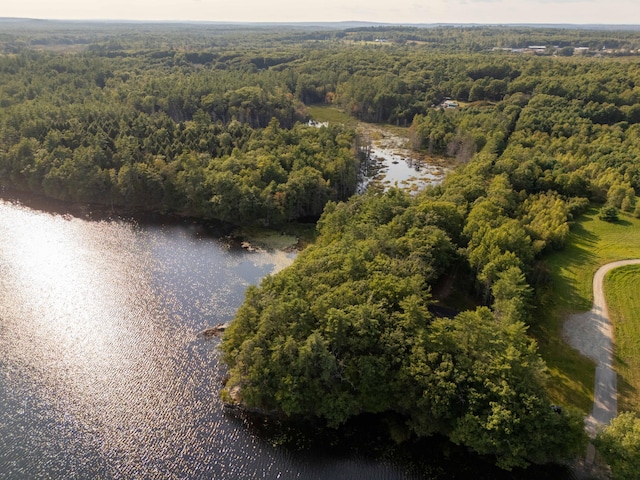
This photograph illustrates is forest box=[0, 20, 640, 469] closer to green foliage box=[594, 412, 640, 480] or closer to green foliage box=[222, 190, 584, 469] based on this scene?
green foliage box=[222, 190, 584, 469]

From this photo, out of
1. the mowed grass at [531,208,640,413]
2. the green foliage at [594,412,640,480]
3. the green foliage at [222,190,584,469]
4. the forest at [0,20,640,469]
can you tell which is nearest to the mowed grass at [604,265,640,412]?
the mowed grass at [531,208,640,413]

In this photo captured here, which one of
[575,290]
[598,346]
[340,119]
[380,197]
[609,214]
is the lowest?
[598,346]

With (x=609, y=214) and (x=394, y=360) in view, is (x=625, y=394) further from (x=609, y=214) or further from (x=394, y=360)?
(x=609, y=214)

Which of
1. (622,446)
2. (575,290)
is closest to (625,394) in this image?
(622,446)

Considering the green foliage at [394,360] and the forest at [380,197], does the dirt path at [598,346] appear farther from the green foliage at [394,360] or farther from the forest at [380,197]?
the green foliage at [394,360]

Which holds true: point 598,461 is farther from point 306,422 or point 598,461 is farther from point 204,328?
point 204,328

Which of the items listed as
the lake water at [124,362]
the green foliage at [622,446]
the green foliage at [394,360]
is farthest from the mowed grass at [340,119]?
the green foliage at [622,446]
